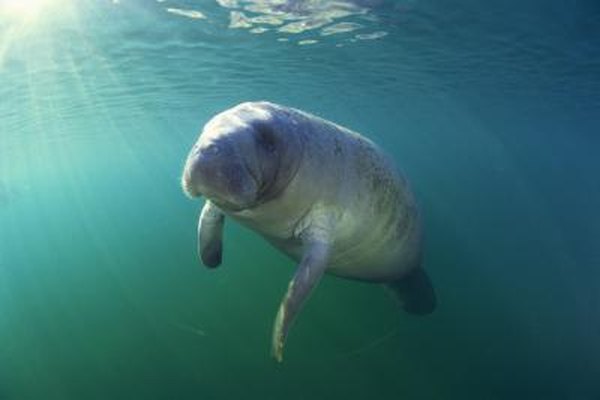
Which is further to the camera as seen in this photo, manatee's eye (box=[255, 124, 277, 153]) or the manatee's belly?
the manatee's belly

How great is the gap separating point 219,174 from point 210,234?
230 cm

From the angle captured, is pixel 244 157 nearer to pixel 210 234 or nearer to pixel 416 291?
pixel 210 234

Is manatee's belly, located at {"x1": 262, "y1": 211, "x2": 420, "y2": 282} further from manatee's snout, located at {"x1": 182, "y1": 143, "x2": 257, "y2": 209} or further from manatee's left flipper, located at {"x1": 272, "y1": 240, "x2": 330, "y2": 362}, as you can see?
manatee's snout, located at {"x1": 182, "y1": 143, "x2": 257, "y2": 209}

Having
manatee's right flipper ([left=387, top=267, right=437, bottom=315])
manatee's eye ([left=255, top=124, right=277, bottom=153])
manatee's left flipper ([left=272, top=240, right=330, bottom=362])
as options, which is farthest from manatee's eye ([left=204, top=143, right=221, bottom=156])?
manatee's right flipper ([left=387, top=267, right=437, bottom=315])

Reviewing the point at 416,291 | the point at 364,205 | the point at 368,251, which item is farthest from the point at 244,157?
the point at 416,291

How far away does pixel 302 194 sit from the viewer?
4590mm

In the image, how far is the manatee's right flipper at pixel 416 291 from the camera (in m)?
7.43

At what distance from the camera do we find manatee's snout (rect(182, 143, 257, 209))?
341cm

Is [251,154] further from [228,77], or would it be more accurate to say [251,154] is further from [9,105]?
[9,105]

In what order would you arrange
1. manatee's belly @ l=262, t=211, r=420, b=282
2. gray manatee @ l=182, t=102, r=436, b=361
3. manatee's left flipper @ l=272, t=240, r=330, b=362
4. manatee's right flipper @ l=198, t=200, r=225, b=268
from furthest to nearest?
manatee's right flipper @ l=198, t=200, r=225, b=268 → manatee's belly @ l=262, t=211, r=420, b=282 → manatee's left flipper @ l=272, t=240, r=330, b=362 → gray manatee @ l=182, t=102, r=436, b=361

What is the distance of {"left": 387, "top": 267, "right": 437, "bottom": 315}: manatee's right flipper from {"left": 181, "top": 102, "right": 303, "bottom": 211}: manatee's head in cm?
367

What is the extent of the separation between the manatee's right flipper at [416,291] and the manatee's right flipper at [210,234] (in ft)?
9.49

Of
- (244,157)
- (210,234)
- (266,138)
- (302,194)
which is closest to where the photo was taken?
(244,157)

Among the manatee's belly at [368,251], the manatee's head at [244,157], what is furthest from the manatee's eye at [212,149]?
the manatee's belly at [368,251]
